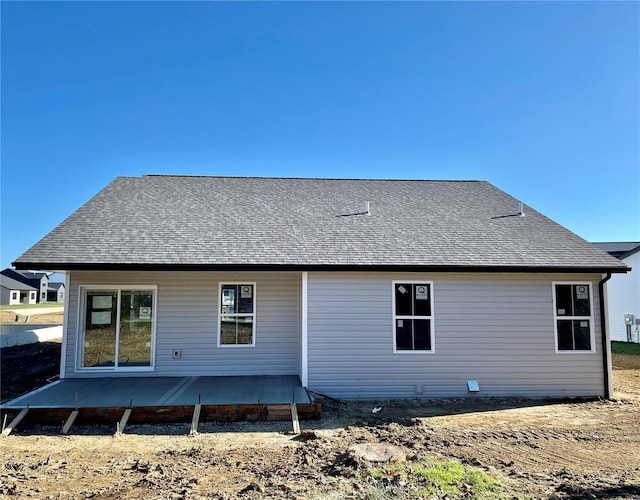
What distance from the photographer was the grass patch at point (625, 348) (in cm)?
1667

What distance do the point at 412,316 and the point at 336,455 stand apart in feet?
13.6

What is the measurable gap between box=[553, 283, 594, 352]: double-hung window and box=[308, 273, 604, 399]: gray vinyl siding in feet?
0.45

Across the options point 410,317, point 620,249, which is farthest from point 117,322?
point 620,249

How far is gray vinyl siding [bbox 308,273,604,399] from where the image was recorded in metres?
8.31

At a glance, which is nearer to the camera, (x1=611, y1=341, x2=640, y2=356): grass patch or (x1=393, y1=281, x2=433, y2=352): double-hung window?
(x1=393, y1=281, x2=433, y2=352): double-hung window

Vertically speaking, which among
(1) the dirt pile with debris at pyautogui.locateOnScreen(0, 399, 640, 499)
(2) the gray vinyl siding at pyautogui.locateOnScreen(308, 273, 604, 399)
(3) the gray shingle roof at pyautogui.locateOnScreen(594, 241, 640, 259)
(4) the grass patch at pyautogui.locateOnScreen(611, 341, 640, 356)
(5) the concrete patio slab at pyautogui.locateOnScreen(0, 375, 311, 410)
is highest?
(3) the gray shingle roof at pyautogui.locateOnScreen(594, 241, 640, 259)

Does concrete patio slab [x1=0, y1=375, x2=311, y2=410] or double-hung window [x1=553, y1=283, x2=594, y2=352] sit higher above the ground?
double-hung window [x1=553, y1=283, x2=594, y2=352]

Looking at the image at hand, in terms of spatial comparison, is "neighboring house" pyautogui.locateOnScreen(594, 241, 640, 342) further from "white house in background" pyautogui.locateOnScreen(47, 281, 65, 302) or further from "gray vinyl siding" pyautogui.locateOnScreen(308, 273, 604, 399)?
"white house in background" pyautogui.locateOnScreen(47, 281, 65, 302)

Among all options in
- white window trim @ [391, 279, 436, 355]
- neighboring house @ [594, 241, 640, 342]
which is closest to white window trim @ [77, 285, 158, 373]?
white window trim @ [391, 279, 436, 355]

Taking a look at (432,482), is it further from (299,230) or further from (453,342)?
(299,230)

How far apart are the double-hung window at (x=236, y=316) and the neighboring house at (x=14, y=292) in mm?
67690

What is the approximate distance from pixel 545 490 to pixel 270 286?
6.61 meters

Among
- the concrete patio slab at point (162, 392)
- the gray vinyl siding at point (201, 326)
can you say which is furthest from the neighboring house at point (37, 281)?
the concrete patio slab at point (162, 392)

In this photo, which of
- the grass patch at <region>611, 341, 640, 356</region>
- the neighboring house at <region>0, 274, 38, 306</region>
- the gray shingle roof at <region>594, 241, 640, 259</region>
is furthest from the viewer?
the neighboring house at <region>0, 274, 38, 306</region>
